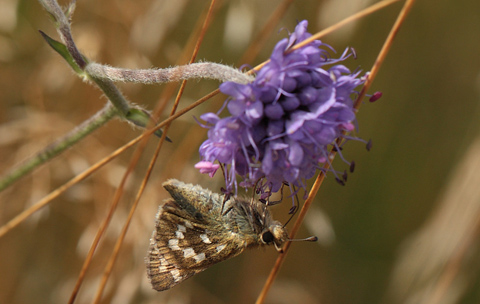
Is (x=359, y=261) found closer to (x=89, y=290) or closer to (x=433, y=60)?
(x=433, y=60)

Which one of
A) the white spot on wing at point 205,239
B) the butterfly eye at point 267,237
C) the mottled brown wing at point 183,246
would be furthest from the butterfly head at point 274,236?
the white spot on wing at point 205,239

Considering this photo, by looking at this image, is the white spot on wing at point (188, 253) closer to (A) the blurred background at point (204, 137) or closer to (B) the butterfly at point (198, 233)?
(B) the butterfly at point (198, 233)

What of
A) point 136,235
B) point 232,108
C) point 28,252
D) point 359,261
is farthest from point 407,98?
point 28,252

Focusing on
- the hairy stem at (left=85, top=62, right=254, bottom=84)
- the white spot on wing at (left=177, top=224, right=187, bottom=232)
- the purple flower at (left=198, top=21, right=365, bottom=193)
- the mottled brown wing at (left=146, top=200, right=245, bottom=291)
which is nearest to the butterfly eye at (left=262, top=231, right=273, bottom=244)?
the mottled brown wing at (left=146, top=200, right=245, bottom=291)

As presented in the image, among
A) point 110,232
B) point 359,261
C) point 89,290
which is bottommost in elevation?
point 359,261

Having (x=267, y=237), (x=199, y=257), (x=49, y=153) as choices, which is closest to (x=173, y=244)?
(x=199, y=257)

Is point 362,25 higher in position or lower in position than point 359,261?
higher
